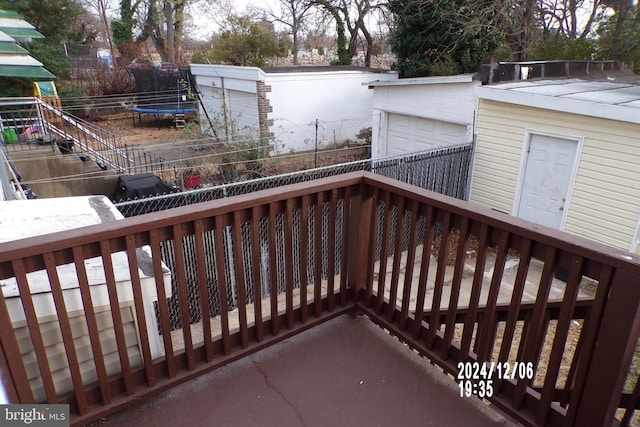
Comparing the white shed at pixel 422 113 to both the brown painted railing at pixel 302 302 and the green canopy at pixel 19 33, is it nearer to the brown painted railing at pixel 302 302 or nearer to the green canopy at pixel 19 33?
the brown painted railing at pixel 302 302

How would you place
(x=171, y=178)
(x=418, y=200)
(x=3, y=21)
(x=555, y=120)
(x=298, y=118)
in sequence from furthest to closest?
(x=298, y=118) → (x=171, y=178) → (x=555, y=120) → (x=3, y=21) → (x=418, y=200)

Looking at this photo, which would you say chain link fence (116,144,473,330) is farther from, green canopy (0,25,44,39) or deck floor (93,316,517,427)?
green canopy (0,25,44,39)

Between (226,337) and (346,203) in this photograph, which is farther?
(346,203)

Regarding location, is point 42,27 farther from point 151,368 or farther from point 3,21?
point 151,368

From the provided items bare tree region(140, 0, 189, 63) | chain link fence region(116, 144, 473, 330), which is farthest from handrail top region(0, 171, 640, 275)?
bare tree region(140, 0, 189, 63)

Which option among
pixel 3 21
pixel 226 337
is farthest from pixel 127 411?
pixel 3 21

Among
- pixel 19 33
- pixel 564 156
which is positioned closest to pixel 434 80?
pixel 564 156

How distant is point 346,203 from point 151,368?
3.96 ft

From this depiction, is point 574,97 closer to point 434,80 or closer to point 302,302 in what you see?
point 434,80

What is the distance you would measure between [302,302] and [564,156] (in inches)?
228

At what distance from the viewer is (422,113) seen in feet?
27.9

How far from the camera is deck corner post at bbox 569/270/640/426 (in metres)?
1.31

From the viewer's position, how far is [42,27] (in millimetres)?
15875

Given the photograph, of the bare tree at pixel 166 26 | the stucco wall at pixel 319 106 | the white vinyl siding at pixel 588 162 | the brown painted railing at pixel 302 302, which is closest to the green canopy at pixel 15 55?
the brown painted railing at pixel 302 302
